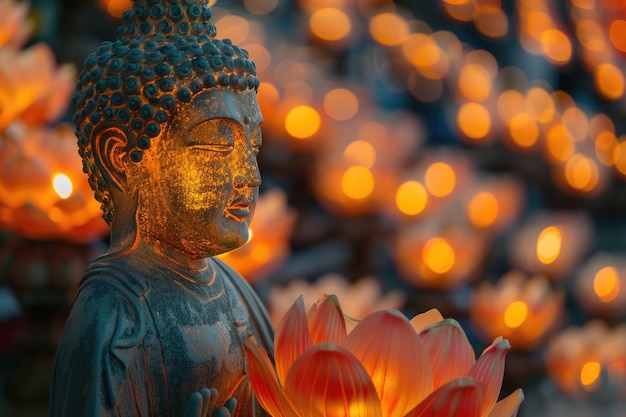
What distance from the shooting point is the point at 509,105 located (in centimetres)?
341

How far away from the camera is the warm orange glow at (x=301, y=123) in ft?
9.27

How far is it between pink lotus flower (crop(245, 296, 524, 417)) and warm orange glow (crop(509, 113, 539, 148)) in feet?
7.48

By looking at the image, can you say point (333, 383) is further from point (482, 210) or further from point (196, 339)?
point (482, 210)

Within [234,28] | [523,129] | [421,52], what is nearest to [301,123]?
[234,28]

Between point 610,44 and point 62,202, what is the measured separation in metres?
2.64

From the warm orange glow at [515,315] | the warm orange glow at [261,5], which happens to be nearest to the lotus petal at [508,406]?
the warm orange glow at [515,315]

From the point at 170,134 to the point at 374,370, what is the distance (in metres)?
0.35

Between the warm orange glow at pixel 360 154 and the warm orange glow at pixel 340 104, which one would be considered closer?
the warm orange glow at pixel 360 154

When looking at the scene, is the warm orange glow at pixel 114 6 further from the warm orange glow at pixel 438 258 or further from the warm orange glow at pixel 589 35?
the warm orange glow at pixel 589 35

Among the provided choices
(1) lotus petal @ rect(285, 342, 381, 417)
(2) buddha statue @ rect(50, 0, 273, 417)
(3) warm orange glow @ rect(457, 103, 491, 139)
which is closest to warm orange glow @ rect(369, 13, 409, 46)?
(3) warm orange glow @ rect(457, 103, 491, 139)

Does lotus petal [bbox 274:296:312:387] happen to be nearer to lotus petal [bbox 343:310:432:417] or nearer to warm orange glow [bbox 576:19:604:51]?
lotus petal [bbox 343:310:432:417]

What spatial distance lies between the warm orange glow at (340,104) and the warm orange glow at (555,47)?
0.92 meters

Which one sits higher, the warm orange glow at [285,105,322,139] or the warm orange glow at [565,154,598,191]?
the warm orange glow at [285,105,322,139]

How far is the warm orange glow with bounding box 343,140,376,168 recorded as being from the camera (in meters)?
2.76
